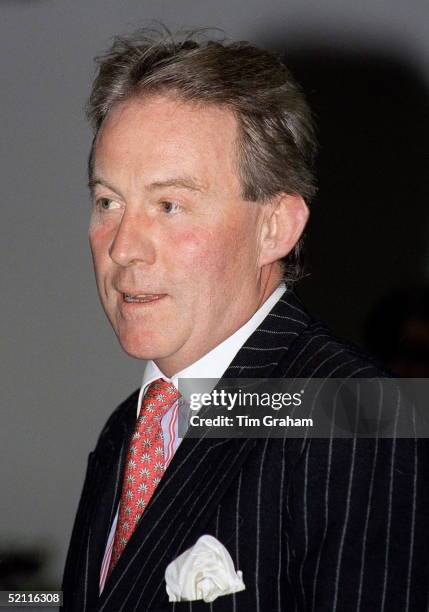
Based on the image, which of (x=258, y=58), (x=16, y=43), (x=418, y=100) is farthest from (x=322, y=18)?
(x=258, y=58)

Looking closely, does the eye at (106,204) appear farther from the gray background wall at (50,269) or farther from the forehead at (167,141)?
the gray background wall at (50,269)

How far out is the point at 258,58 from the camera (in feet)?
3.76

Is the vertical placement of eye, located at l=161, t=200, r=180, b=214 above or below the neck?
above

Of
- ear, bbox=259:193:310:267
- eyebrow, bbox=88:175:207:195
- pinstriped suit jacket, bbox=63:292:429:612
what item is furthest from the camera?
ear, bbox=259:193:310:267

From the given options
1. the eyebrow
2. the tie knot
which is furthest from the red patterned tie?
the eyebrow

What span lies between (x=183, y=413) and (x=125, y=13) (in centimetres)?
136

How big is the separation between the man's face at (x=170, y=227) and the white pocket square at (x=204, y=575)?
0.73 ft

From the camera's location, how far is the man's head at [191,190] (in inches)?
42.1

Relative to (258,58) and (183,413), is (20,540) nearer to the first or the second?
(183,413)

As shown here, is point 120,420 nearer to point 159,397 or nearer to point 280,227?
point 159,397

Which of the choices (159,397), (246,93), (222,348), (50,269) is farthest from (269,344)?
(50,269)

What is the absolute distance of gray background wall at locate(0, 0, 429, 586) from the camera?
7.50 ft

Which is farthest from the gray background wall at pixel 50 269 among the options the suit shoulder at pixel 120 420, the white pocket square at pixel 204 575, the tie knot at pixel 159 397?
the white pocket square at pixel 204 575

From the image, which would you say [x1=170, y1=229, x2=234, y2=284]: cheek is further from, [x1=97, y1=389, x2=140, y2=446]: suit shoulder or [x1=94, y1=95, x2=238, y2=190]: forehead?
[x1=97, y1=389, x2=140, y2=446]: suit shoulder
